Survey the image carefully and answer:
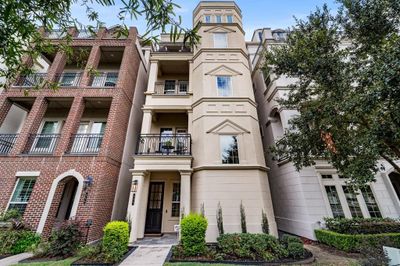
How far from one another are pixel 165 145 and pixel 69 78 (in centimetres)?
823

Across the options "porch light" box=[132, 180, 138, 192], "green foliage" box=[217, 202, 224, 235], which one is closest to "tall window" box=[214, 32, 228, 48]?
"porch light" box=[132, 180, 138, 192]

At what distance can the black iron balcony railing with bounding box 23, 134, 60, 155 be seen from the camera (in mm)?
9242

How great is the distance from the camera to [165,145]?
919cm

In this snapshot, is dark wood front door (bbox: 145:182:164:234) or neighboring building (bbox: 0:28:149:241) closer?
neighboring building (bbox: 0:28:149:241)

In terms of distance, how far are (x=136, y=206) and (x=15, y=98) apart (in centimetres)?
937

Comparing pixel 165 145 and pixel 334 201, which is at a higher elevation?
pixel 165 145

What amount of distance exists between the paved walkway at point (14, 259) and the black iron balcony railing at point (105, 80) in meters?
8.72

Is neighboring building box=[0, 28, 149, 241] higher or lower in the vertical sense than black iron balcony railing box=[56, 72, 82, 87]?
lower

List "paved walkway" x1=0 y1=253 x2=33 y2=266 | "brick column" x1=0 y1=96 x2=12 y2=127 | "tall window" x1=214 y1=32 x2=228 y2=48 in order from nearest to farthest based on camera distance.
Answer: "paved walkway" x1=0 y1=253 x2=33 y2=266 < "brick column" x1=0 y1=96 x2=12 y2=127 < "tall window" x1=214 y1=32 x2=228 y2=48

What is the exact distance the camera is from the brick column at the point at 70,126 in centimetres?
886

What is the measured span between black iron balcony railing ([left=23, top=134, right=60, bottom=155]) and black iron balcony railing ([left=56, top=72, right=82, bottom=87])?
325cm

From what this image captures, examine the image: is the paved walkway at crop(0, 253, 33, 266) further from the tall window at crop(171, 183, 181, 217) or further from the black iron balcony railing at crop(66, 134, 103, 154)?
the tall window at crop(171, 183, 181, 217)

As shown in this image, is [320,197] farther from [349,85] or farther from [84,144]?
[84,144]

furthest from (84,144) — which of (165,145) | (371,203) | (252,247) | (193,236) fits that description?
(371,203)
